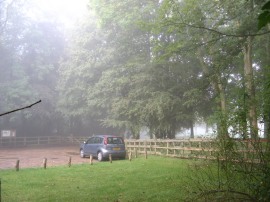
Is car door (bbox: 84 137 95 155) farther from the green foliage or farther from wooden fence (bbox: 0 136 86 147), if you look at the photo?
the green foliage

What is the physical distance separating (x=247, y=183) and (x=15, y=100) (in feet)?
95.8

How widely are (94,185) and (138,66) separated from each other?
14.1 m

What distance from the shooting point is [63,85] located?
30.3 m

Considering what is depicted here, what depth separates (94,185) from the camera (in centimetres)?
877

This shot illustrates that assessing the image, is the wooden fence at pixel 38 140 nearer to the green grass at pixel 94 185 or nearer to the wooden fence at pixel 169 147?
the wooden fence at pixel 169 147

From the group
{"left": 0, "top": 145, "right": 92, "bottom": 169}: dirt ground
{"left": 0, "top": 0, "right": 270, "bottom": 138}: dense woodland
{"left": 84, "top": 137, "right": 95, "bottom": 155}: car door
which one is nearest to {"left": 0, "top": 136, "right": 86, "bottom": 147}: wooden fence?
{"left": 0, "top": 0, "right": 270, "bottom": 138}: dense woodland

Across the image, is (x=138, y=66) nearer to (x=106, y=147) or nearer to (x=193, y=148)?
(x=106, y=147)

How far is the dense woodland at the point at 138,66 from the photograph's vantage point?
36.8ft

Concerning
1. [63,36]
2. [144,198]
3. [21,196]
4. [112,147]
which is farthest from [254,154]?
[63,36]

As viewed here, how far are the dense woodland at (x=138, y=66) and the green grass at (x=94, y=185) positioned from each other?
286cm

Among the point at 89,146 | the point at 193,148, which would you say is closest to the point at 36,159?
the point at 89,146

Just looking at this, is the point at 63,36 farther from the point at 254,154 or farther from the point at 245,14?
the point at 254,154

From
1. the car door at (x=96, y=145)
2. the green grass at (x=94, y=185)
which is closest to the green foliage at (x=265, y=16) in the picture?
the green grass at (x=94, y=185)

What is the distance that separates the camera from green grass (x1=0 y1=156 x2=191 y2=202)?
731 cm
